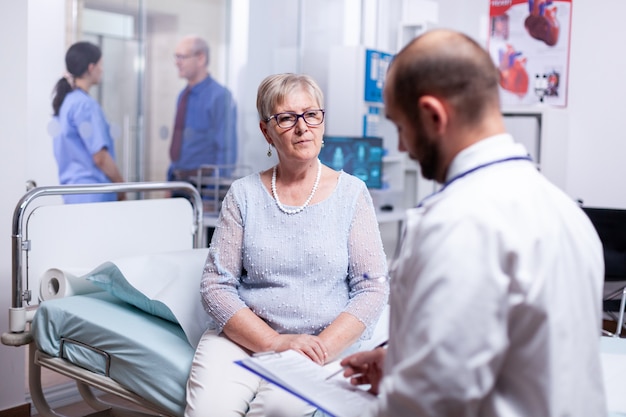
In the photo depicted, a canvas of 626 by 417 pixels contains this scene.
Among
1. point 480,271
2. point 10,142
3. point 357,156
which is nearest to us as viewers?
point 480,271

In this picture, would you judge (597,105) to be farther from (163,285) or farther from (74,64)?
(163,285)

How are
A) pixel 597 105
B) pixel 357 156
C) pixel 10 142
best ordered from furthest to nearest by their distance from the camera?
1. pixel 597 105
2. pixel 357 156
3. pixel 10 142

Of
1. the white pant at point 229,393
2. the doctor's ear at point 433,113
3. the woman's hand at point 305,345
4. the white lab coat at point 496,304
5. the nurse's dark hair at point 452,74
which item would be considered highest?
the nurse's dark hair at point 452,74

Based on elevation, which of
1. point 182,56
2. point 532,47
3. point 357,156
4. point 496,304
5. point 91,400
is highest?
point 532,47

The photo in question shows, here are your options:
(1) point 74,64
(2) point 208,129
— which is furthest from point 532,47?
(1) point 74,64

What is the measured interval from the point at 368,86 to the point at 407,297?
14.7ft

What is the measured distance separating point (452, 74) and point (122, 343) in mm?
1441

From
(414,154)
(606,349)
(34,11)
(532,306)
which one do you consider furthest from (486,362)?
(34,11)

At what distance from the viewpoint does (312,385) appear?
1.37 metres

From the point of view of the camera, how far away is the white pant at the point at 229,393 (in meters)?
1.80

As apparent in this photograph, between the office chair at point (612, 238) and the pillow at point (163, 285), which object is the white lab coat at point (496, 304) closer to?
the pillow at point (163, 285)

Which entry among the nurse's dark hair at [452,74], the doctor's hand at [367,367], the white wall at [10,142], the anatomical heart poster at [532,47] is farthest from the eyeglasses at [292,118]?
the anatomical heart poster at [532,47]

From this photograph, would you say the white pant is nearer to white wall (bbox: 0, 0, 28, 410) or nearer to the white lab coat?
the white lab coat

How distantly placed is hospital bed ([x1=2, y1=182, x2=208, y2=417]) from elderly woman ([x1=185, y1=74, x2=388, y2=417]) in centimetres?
17
